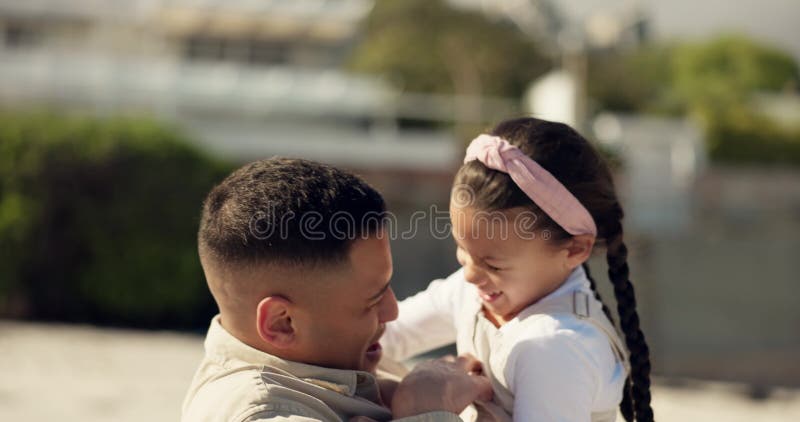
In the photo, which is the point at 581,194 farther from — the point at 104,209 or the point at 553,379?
the point at 104,209

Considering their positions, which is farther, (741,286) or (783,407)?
(741,286)

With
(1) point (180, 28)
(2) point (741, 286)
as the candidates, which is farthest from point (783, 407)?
(1) point (180, 28)

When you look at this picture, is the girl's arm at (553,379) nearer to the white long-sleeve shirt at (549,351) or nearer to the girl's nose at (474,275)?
the white long-sleeve shirt at (549,351)

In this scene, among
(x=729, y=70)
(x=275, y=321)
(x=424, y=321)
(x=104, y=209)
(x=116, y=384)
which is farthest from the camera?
(x=729, y=70)

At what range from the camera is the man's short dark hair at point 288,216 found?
1565 mm

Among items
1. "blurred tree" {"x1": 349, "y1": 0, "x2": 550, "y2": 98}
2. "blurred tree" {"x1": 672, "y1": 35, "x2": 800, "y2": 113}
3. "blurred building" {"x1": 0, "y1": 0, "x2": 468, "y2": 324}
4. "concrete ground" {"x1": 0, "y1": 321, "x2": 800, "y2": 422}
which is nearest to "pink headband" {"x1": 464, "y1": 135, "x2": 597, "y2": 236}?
"concrete ground" {"x1": 0, "y1": 321, "x2": 800, "y2": 422}

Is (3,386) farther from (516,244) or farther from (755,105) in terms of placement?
(755,105)

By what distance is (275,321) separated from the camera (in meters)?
1.60

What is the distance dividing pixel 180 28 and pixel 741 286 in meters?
14.2

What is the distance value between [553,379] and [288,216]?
58 centimetres

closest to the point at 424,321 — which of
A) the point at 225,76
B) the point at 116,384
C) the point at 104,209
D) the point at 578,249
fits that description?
the point at 578,249

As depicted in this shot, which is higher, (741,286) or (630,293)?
(630,293)

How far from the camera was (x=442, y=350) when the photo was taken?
31.7 ft

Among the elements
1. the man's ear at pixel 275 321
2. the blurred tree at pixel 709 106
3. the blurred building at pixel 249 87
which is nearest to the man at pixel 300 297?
the man's ear at pixel 275 321
